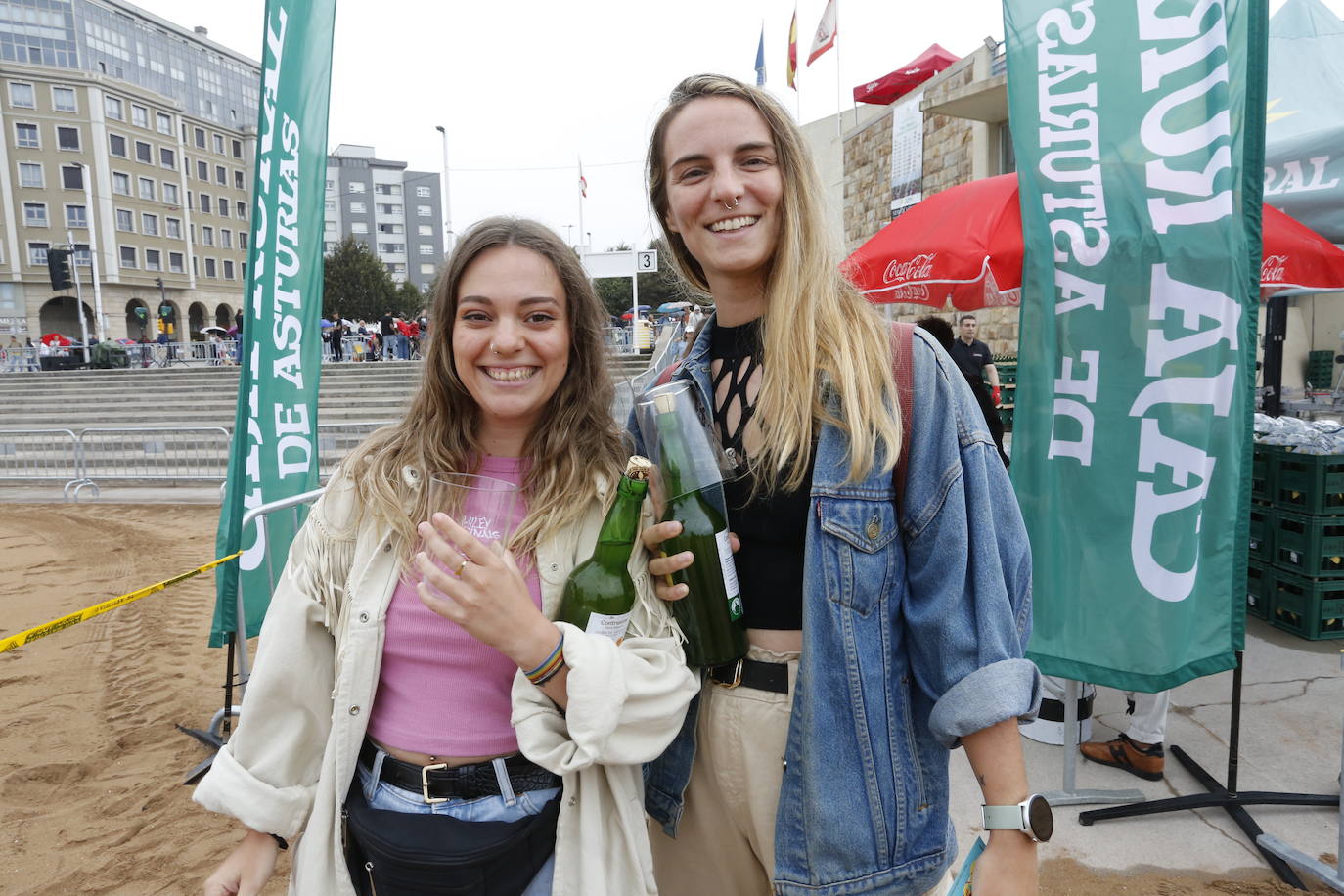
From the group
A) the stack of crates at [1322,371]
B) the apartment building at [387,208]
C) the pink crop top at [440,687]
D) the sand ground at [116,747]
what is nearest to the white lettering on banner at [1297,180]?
the sand ground at [116,747]

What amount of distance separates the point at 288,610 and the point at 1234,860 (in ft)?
11.2

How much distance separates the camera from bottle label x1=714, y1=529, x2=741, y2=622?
1410 mm

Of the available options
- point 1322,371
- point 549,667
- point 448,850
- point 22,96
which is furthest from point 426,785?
point 22,96

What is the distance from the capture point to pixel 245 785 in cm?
145

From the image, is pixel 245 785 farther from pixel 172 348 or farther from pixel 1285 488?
pixel 172 348

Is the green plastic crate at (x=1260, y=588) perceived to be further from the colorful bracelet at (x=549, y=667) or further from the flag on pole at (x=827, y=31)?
the flag on pole at (x=827, y=31)

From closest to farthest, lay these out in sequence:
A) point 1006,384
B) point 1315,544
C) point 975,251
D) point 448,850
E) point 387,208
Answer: point 448,850 → point 1315,544 → point 975,251 → point 1006,384 → point 387,208

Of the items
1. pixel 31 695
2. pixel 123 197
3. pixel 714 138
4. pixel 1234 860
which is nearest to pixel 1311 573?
pixel 1234 860

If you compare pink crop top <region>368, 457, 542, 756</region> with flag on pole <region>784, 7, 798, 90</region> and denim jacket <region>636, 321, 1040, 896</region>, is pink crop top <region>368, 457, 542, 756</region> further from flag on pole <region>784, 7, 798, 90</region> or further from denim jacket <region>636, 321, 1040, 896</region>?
flag on pole <region>784, 7, 798, 90</region>

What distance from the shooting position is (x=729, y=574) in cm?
→ 141

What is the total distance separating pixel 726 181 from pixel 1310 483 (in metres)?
4.82

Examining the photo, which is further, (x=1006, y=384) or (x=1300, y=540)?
(x=1006, y=384)

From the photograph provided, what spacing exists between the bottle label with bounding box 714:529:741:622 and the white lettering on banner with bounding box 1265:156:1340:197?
4723 mm

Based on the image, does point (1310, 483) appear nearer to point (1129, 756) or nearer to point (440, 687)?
point (1129, 756)
